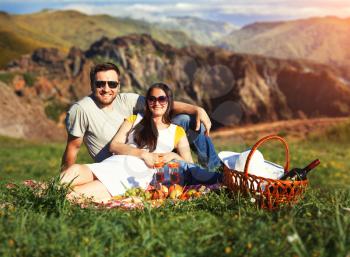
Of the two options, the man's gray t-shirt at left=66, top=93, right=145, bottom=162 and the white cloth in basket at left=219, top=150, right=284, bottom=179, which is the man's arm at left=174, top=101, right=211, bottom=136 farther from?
the white cloth in basket at left=219, top=150, right=284, bottom=179

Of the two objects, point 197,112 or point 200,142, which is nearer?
point 197,112

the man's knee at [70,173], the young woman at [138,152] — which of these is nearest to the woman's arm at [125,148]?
the young woman at [138,152]

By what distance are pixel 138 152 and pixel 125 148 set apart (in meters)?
0.20

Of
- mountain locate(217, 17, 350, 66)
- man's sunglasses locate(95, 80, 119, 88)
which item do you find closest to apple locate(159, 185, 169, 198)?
man's sunglasses locate(95, 80, 119, 88)

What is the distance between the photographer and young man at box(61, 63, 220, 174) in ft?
23.5

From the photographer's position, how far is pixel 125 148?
691cm

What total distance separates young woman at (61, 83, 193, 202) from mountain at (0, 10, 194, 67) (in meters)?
61.6

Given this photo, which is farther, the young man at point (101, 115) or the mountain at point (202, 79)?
the mountain at point (202, 79)

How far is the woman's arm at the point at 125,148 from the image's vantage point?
6812 millimetres

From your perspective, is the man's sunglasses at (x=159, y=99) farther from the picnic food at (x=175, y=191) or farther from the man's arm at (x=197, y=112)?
the picnic food at (x=175, y=191)

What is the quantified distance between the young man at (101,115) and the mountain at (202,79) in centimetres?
1965

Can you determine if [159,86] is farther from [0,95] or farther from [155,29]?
[155,29]

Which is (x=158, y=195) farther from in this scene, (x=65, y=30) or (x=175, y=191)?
(x=65, y=30)

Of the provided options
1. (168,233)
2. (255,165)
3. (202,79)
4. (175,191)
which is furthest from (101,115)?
(202,79)
